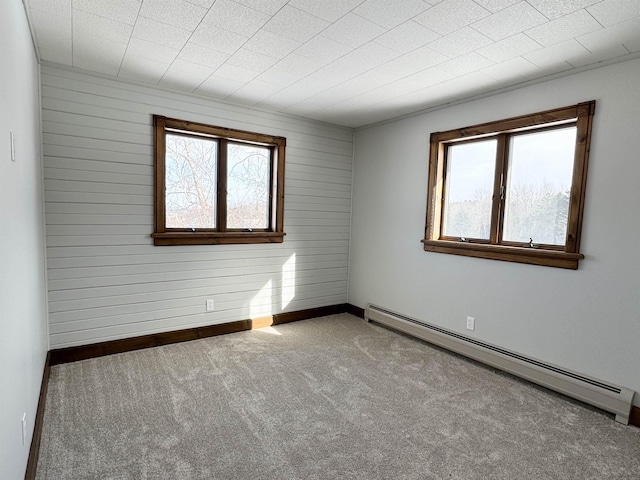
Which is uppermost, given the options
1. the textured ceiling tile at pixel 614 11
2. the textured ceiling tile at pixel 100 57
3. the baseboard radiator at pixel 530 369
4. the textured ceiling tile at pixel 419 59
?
the textured ceiling tile at pixel 614 11

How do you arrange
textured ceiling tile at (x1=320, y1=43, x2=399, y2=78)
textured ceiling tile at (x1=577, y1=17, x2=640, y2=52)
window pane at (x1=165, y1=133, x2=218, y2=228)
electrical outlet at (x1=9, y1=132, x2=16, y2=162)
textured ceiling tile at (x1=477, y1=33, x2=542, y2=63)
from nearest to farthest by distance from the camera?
electrical outlet at (x1=9, y1=132, x2=16, y2=162) → textured ceiling tile at (x1=577, y1=17, x2=640, y2=52) → textured ceiling tile at (x1=477, y1=33, x2=542, y2=63) → textured ceiling tile at (x1=320, y1=43, x2=399, y2=78) → window pane at (x1=165, y1=133, x2=218, y2=228)

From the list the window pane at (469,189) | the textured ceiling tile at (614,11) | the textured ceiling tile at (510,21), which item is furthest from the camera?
the window pane at (469,189)

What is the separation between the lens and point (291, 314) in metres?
4.61

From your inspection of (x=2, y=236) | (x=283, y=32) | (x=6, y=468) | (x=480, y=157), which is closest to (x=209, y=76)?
(x=283, y=32)

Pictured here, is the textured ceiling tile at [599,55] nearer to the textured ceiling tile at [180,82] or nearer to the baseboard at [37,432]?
the textured ceiling tile at [180,82]

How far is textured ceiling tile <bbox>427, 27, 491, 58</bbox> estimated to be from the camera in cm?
232

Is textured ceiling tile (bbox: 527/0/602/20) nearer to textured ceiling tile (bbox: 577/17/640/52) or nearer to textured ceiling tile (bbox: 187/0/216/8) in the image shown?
textured ceiling tile (bbox: 577/17/640/52)

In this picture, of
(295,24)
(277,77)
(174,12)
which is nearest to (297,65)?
(277,77)

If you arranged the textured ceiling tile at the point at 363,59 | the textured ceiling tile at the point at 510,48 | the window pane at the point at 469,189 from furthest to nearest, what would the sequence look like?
the window pane at the point at 469,189 → the textured ceiling tile at the point at 363,59 → the textured ceiling tile at the point at 510,48

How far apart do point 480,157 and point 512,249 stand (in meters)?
1.00

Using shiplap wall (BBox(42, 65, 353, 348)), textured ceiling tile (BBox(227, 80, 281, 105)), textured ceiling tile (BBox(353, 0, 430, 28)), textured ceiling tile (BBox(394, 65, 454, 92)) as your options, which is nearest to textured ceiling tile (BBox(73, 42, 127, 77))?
shiplap wall (BBox(42, 65, 353, 348))

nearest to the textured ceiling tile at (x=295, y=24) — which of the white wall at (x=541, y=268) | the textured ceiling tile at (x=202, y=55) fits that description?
the textured ceiling tile at (x=202, y=55)

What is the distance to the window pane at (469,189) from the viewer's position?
3.54 m

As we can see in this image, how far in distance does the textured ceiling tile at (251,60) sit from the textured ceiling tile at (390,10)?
36.2 inches
